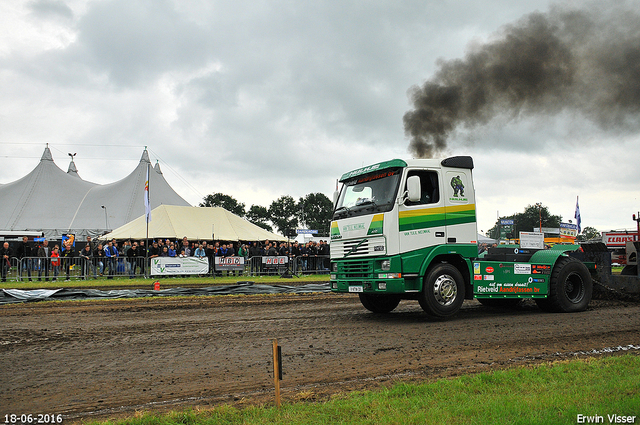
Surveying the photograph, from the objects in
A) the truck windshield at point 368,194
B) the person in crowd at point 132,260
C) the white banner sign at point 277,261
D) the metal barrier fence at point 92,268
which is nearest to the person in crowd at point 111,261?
the metal barrier fence at point 92,268

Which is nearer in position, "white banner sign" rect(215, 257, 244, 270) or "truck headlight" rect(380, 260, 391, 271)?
"truck headlight" rect(380, 260, 391, 271)

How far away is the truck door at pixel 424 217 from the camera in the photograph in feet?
30.4

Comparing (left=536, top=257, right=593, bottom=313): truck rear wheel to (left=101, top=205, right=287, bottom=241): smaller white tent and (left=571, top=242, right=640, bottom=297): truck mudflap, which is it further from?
(left=101, top=205, right=287, bottom=241): smaller white tent

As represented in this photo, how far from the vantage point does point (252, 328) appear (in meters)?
8.85

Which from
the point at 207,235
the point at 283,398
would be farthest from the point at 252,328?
the point at 207,235

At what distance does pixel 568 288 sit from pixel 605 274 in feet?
6.79

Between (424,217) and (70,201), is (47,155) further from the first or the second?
(424,217)

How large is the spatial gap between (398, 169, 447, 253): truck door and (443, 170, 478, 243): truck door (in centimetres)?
15

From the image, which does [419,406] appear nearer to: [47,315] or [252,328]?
[252,328]

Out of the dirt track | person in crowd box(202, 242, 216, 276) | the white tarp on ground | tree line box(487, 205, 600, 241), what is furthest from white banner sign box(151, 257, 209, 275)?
tree line box(487, 205, 600, 241)

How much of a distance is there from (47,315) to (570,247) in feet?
40.2

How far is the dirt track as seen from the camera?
5.02 meters

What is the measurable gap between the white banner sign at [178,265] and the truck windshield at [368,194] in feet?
42.9

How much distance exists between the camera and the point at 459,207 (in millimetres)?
9852
